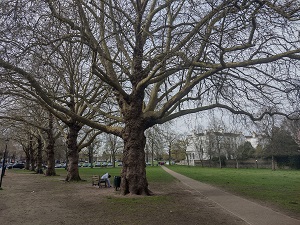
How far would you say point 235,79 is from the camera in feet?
49.1

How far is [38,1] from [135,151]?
760 cm

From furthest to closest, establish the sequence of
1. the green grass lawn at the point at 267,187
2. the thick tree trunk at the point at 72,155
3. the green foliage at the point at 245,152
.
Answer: the green foliage at the point at 245,152 → the thick tree trunk at the point at 72,155 → the green grass lawn at the point at 267,187

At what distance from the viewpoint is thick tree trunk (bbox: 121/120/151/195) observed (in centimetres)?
1329

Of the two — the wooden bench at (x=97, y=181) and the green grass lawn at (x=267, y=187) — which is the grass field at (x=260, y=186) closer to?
the green grass lawn at (x=267, y=187)

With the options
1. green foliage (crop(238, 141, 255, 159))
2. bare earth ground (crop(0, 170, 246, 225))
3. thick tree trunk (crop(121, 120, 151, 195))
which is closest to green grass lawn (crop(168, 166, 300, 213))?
bare earth ground (crop(0, 170, 246, 225))

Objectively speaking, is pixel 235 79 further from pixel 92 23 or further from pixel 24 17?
pixel 24 17

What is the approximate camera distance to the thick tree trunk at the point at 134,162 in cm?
1329

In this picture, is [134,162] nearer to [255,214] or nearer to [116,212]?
[116,212]

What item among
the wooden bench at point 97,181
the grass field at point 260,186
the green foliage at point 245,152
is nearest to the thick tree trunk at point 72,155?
the grass field at point 260,186

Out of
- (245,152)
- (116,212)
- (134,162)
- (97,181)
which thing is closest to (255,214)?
(116,212)

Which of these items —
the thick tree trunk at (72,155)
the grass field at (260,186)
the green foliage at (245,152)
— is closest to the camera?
the grass field at (260,186)

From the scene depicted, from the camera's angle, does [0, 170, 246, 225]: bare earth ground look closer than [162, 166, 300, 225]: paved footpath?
No

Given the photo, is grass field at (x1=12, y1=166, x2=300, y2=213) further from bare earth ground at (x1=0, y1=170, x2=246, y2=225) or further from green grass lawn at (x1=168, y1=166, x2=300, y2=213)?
bare earth ground at (x1=0, y1=170, x2=246, y2=225)

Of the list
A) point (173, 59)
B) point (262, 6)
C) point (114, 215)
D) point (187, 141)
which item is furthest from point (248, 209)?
point (187, 141)
